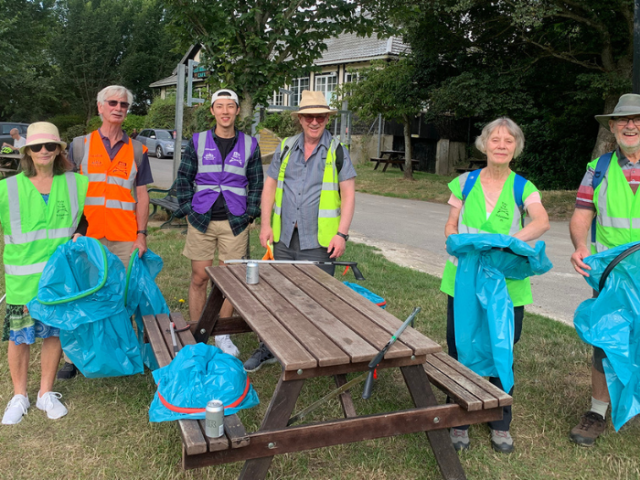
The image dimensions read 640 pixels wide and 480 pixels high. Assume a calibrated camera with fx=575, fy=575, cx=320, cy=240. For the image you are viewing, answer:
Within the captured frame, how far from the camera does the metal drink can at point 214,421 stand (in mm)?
2221

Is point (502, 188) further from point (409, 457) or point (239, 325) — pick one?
point (239, 325)

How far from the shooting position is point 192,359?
261cm

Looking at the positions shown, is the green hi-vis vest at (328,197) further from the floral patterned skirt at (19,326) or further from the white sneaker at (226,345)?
the floral patterned skirt at (19,326)

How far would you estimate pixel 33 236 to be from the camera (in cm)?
325

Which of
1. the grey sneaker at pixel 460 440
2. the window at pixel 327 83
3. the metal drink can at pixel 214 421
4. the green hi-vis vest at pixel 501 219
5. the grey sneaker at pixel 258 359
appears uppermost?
the window at pixel 327 83

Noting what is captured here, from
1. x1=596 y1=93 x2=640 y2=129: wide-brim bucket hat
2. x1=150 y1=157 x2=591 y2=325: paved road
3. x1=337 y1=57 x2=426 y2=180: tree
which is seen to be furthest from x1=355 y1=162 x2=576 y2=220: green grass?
x1=596 y1=93 x2=640 y2=129: wide-brim bucket hat

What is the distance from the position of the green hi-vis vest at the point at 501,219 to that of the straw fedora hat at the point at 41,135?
2.38 meters

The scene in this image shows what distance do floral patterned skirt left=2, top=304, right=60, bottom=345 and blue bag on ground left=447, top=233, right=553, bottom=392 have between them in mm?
2345

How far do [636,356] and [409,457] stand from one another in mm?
1282

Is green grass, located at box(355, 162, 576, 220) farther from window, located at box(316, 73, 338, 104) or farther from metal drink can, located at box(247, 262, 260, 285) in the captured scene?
metal drink can, located at box(247, 262, 260, 285)

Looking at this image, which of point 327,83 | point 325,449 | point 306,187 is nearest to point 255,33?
point 306,187

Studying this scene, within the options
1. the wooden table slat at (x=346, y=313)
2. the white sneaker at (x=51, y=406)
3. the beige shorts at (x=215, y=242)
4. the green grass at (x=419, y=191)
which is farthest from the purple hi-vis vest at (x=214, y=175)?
the green grass at (x=419, y=191)

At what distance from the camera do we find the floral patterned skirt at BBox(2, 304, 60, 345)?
3223 mm

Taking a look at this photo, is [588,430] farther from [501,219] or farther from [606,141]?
[606,141]
